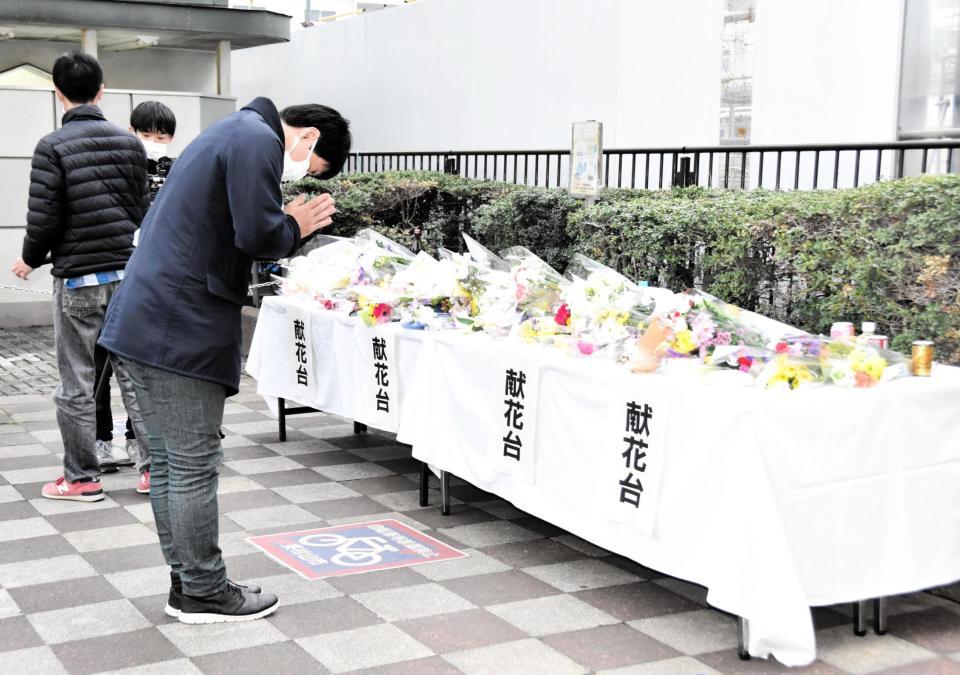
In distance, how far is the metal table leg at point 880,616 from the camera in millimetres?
4051

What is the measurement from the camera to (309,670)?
371cm

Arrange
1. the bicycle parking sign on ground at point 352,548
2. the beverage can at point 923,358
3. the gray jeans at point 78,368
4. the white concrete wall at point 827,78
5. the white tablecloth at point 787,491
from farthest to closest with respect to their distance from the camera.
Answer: the white concrete wall at point 827,78 → the gray jeans at point 78,368 → the bicycle parking sign on ground at point 352,548 → the beverage can at point 923,358 → the white tablecloth at point 787,491

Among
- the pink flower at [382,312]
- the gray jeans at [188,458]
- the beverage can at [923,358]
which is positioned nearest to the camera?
the gray jeans at [188,458]

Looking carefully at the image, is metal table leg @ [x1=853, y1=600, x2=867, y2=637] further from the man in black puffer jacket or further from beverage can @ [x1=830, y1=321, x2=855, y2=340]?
the man in black puffer jacket

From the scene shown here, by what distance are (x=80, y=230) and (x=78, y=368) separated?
27.7 inches

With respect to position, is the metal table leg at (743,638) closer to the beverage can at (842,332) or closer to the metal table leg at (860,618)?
the metal table leg at (860,618)

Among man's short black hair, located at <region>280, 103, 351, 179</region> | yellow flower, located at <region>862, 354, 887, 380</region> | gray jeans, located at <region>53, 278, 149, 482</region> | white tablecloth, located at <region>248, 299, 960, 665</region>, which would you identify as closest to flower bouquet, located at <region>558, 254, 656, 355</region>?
white tablecloth, located at <region>248, 299, 960, 665</region>

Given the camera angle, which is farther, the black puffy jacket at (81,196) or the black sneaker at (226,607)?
the black puffy jacket at (81,196)

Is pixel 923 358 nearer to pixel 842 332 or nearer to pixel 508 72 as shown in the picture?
pixel 842 332

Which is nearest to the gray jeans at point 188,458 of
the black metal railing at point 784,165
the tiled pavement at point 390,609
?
the tiled pavement at point 390,609

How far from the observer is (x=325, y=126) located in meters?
4.12

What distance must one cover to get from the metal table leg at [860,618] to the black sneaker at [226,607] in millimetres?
2172

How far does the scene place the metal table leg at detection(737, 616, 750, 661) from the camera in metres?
3.79

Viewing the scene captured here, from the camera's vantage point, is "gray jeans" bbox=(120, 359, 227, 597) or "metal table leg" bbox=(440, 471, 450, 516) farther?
"metal table leg" bbox=(440, 471, 450, 516)
